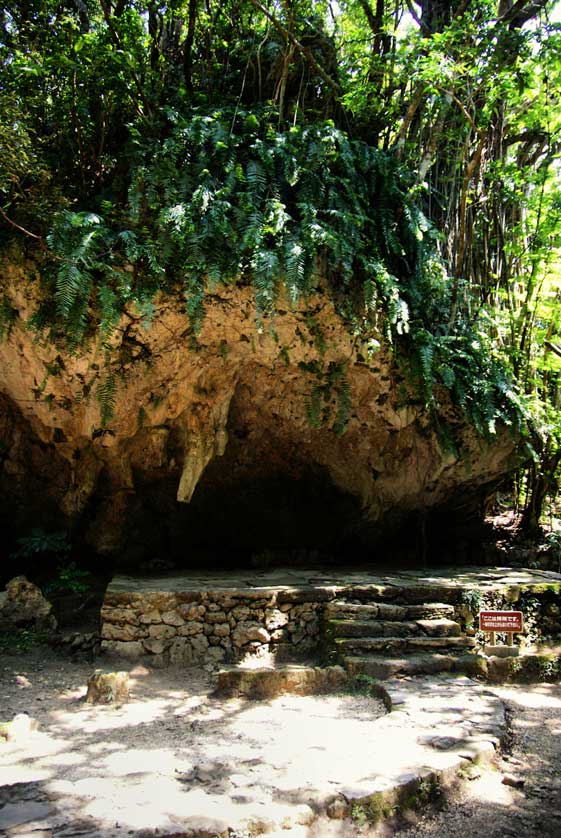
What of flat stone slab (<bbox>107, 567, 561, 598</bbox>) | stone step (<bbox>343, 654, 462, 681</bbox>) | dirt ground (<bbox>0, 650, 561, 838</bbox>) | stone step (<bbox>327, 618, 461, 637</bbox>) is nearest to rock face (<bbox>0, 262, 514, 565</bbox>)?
flat stone slab (<bbox>107, 567, 561, 598</bbox>)

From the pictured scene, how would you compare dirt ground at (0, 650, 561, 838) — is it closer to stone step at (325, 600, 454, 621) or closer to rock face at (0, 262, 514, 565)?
stone step at (325, 600, 454, 621)

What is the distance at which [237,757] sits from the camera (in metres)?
3.78

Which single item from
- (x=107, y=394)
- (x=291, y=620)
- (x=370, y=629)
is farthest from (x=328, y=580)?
(x=107, y=394)

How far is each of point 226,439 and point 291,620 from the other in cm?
257

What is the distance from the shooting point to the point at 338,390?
7.34m

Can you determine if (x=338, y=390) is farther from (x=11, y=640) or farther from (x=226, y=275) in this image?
(x=11, y=640)

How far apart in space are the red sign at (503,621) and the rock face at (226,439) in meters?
2.63

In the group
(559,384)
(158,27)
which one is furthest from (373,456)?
(158,27)

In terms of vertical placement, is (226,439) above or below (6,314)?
below

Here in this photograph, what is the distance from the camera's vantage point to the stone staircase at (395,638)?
5.52 meters

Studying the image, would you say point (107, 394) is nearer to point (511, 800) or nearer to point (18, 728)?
point (18, 728)

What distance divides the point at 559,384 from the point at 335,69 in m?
5.79

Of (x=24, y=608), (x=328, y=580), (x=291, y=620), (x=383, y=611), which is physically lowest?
(x=24, y=608)

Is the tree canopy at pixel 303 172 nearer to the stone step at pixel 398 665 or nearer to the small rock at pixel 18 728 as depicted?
the stone step at pixel 398 665
